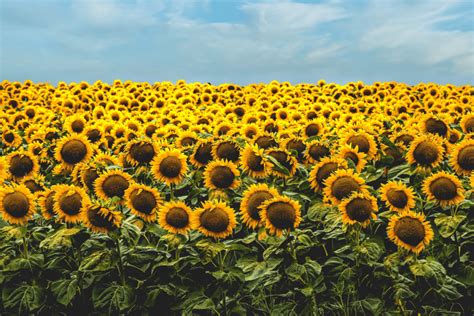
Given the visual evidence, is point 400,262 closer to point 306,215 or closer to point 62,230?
point 306,215

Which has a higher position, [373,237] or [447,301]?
[373,237]

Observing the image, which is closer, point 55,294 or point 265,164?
point 55,294

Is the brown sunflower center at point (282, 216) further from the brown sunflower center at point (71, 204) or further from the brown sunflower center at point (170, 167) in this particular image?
the brown sunflower center at point (71, 204)

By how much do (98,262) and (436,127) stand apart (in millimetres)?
4941

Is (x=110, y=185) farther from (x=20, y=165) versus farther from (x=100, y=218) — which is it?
(x=20, y=165)

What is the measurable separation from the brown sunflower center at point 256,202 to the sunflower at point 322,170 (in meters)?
0.80

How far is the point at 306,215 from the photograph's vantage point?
19.7ft

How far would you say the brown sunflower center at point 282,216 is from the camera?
5105mm

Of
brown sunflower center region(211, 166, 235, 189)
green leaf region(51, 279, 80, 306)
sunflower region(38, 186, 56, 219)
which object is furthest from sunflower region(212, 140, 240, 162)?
green leaf region(51, 279, 80, 306)

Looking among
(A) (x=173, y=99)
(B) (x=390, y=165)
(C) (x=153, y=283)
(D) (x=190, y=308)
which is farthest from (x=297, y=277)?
(A) (x=173, y=99)

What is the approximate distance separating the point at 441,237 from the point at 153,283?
2.89m

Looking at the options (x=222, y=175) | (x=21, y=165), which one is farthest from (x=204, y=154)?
(x=21, y=165)

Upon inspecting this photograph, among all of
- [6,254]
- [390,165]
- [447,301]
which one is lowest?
[447,301]

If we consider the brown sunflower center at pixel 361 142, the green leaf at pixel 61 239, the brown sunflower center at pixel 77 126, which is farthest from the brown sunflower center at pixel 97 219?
the brown sunflower center at pixel 77 126
